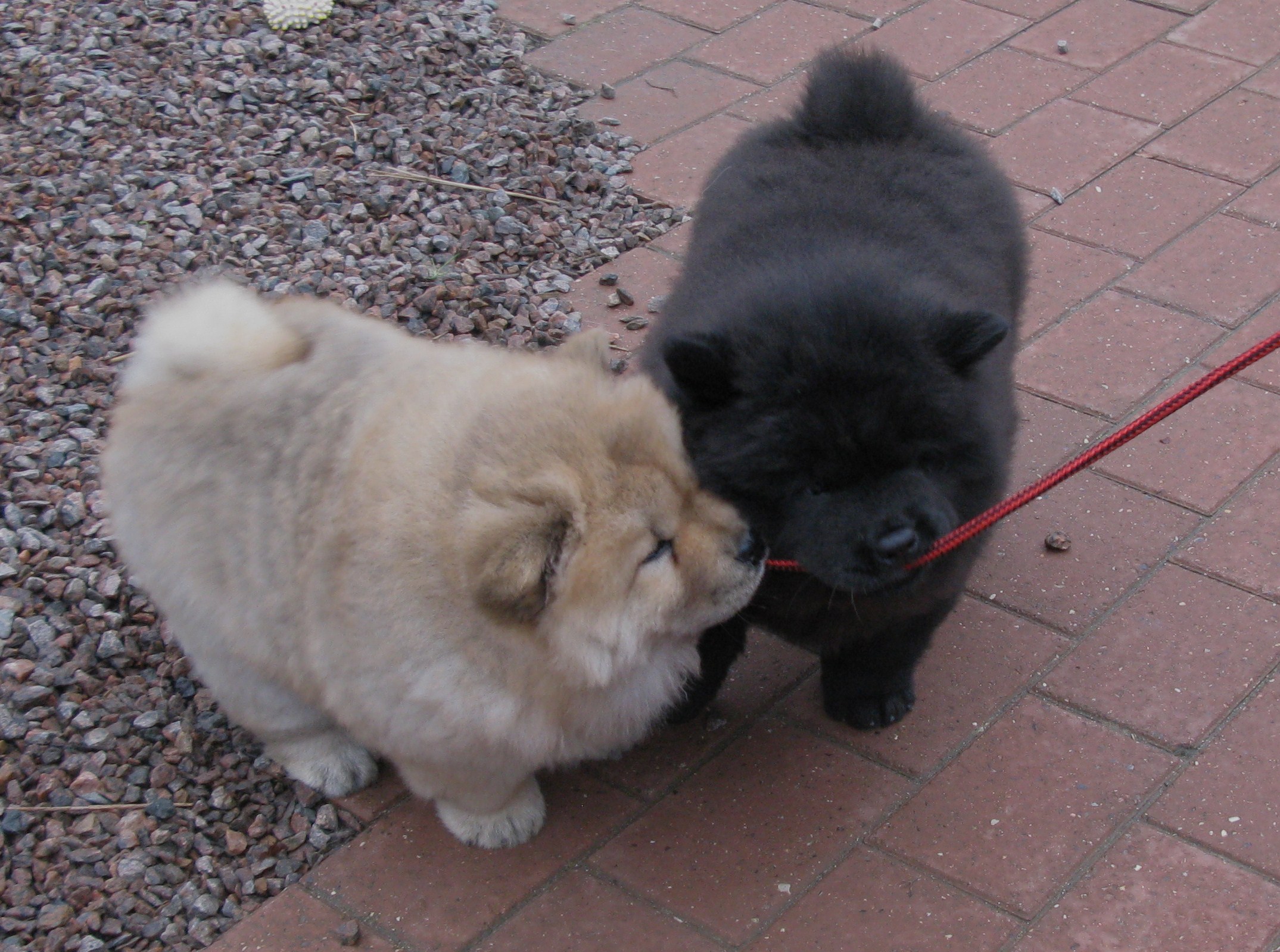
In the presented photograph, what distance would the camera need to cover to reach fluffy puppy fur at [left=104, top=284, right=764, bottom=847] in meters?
2.21

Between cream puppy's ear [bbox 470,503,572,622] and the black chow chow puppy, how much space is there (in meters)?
0.36

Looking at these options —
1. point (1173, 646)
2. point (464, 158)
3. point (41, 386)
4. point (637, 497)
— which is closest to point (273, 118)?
point (464, 158)

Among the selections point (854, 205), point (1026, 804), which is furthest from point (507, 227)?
point (1026, 804)

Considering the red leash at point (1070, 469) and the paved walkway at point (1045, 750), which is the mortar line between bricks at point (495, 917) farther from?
the red leash at point (1070, 469)

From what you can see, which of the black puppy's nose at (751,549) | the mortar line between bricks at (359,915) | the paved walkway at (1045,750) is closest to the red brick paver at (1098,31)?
the paved walkway at (1045,750)

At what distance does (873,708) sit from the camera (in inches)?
115

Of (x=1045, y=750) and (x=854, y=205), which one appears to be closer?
(x=854, y=205)

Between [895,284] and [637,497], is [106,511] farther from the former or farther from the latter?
[895,284]

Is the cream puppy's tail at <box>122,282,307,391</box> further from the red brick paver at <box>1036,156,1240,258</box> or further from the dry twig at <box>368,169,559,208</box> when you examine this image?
the red brick paver at <box>1036,156,1240,258</box>

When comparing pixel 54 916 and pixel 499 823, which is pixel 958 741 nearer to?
pixel 499 823

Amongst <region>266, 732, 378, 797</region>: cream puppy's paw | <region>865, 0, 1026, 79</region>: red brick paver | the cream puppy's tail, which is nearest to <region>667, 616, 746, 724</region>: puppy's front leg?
<region>266, 732, 378, 797</region>: cream puppy's paw

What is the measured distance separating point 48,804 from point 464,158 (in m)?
2.64

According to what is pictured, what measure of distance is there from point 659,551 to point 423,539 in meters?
0.41

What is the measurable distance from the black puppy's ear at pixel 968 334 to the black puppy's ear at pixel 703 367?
14.9 inches
